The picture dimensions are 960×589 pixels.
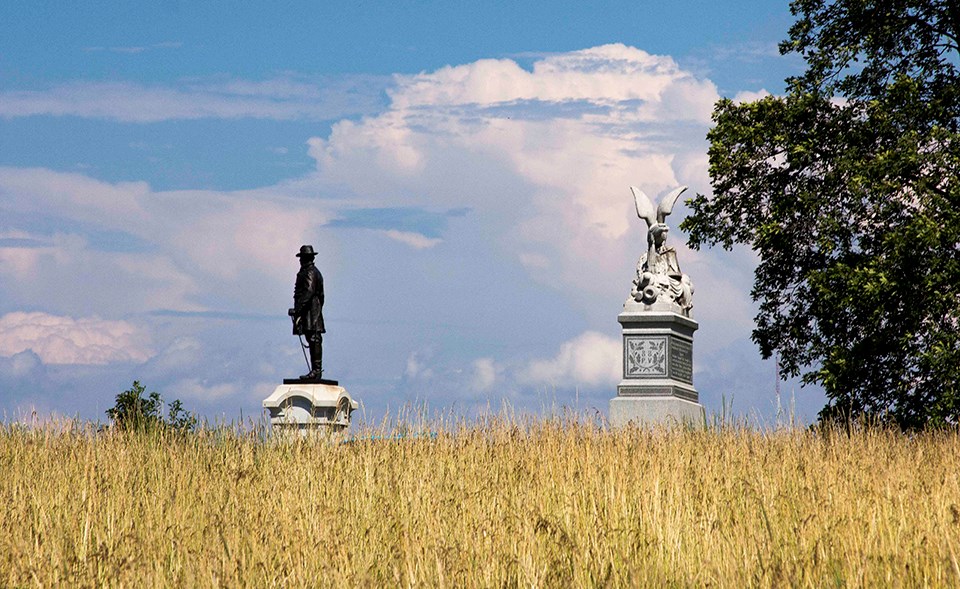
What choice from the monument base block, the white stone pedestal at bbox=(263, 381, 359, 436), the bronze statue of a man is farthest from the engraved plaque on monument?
the bronze statue of a man

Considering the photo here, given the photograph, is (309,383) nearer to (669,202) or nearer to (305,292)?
(305,292)

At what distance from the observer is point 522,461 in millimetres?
8961

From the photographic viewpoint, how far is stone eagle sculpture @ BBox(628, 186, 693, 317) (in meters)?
18.1

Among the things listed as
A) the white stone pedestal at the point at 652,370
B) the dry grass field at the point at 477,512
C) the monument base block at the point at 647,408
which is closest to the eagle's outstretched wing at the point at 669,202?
the white stone pedestal at the point at 652,370

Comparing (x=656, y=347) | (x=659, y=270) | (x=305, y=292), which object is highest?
(x=659, y=270)

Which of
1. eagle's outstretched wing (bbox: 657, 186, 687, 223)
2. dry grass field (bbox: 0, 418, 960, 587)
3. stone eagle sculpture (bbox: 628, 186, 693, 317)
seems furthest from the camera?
eagle's outstretched wing (bbox: 657, 186, 687, 223)

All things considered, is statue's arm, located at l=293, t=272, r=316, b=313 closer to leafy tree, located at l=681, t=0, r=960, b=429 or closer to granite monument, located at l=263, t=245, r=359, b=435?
granite monument, located at l=263, t=245, r=359, b=435

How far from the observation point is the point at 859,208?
15.3 meters

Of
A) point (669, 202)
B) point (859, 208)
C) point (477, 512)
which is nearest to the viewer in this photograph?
point (477, 512)

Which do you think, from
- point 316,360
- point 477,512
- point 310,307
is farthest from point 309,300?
point 477,512

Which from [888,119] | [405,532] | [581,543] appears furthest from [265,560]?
[888,119]

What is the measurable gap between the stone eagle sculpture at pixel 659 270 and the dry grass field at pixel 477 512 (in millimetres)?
7349

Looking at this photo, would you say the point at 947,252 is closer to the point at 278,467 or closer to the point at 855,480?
the point at 855,480

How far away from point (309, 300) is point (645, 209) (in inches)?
264
